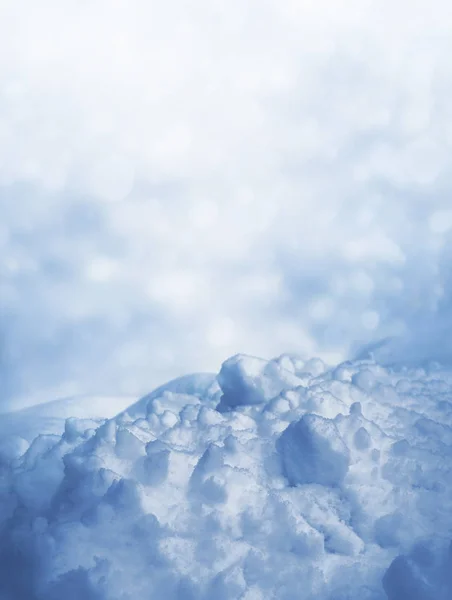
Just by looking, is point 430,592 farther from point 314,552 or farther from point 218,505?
point 218,505

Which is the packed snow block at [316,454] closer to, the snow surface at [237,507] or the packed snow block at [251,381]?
the snow surface at [237,507]

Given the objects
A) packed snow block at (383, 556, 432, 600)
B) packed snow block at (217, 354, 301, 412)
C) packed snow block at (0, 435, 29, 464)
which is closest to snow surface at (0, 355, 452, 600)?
packed snow block at (383, 556, 432, 600)

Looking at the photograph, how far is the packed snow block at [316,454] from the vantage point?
546cm

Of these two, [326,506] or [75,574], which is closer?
[75,574]

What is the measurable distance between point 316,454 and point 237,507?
927mm

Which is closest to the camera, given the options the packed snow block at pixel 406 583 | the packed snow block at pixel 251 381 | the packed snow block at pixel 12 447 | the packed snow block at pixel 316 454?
the packed snow block at pixel 406 583

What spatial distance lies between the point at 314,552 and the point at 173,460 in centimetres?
142

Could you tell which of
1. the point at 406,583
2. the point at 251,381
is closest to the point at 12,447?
the point at 251,381

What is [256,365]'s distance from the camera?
24.2 feet

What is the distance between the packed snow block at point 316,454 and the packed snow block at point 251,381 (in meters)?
1.55

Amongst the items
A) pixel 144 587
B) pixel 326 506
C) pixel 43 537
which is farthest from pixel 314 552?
pixel 43 537

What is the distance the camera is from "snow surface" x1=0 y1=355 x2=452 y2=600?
4598 mm

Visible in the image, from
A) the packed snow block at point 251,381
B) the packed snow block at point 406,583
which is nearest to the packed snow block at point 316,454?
the packed snow block at point 406,583

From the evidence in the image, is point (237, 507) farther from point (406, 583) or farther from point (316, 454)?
point (406, 583)
